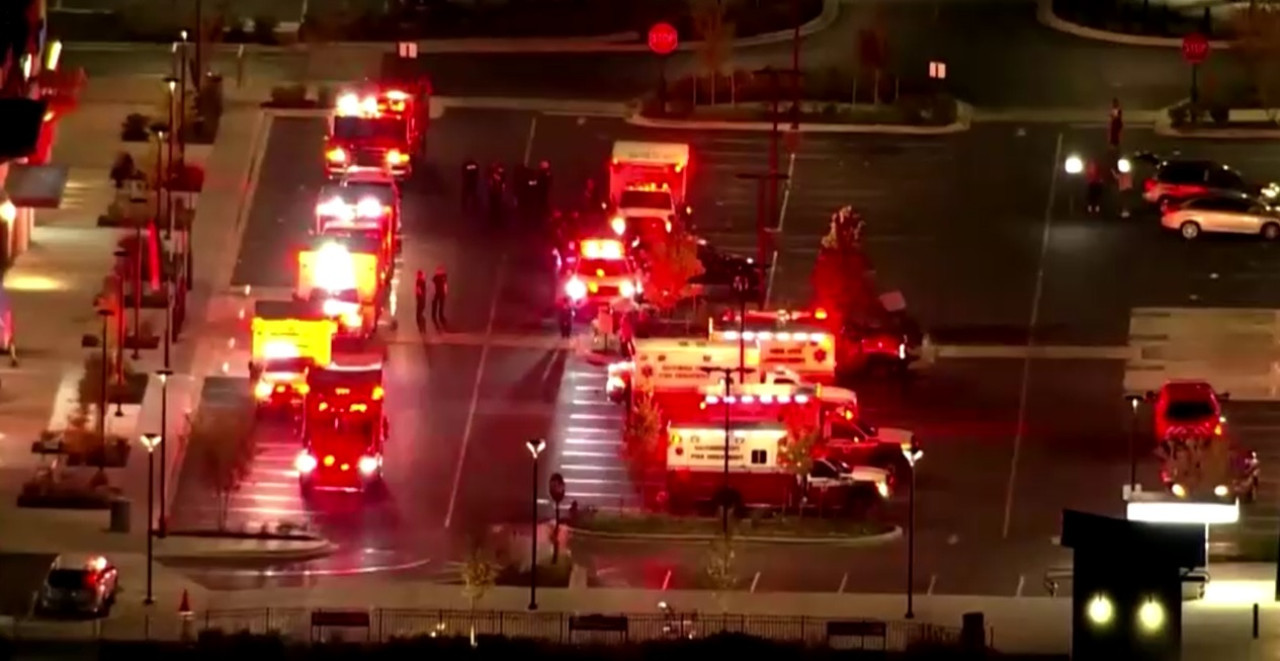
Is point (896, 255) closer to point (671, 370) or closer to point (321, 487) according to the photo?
point (671, 370)

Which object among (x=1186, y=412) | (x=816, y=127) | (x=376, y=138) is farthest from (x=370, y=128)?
(x=1186, y=412)

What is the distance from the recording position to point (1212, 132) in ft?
358

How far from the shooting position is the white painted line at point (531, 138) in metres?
107

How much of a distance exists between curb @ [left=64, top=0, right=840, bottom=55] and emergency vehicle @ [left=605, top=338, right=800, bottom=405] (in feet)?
69.9

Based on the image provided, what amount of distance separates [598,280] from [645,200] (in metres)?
4.70

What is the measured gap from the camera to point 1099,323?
9831 centimetres

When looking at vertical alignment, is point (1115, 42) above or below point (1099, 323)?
above

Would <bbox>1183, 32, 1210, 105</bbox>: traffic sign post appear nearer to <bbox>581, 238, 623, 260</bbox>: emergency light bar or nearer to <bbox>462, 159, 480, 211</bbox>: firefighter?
<bbox>462, 159, 480, 211</bbox>: firefighter

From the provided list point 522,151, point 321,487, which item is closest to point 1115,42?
point 522,151

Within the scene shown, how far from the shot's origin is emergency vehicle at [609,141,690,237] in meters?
102

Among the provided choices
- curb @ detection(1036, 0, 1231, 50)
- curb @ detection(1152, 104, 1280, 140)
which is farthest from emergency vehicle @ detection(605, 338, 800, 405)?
curb @ detection(1036, 0, 1231, 50)

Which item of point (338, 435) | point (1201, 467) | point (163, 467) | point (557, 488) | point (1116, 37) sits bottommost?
point (557, 488)

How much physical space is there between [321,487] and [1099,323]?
1809cm

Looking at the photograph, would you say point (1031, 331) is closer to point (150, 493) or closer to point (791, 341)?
point (791, 341)
